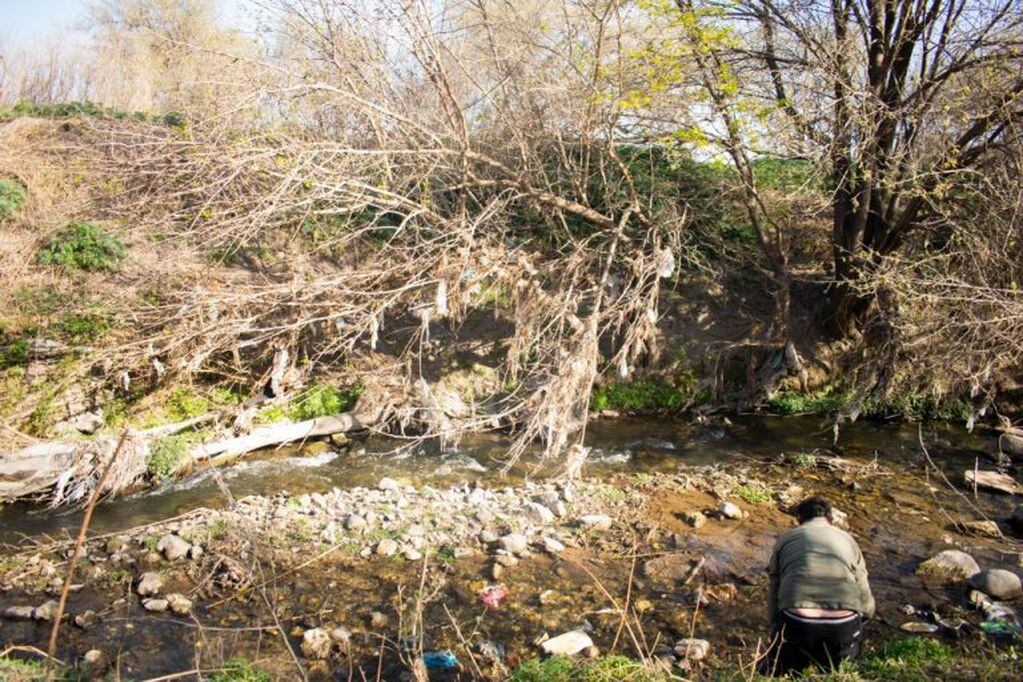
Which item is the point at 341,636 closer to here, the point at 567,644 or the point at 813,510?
the point at 567,644

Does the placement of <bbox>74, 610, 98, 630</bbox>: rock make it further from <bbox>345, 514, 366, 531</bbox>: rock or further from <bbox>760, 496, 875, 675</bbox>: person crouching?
<bbox>760, 496, 875, 675</bbox>: person crouching

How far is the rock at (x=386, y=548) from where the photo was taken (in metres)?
7.00

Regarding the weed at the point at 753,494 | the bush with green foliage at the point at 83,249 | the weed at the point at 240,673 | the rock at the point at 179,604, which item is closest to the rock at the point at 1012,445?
the weed at the point at 753,494

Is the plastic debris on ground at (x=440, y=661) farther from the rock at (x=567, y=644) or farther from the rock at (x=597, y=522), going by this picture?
the rock at (x=597, y=522)

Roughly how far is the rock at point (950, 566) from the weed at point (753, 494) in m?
1.91

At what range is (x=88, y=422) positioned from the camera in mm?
9656

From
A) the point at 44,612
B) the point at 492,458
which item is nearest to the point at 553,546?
the point at 492,458

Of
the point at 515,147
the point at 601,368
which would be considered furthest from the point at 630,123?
the point at 601,368

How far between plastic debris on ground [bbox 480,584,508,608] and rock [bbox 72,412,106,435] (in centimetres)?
637

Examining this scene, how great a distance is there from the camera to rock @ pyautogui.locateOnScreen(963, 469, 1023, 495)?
8609mm

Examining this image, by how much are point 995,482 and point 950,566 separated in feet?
9.37

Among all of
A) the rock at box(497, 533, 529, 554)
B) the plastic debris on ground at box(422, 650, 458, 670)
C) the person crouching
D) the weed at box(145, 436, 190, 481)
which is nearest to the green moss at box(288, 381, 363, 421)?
the weed at box(145, 436, 190, 481)

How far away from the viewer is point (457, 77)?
11883 millimetres

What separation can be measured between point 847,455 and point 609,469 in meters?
3.37
